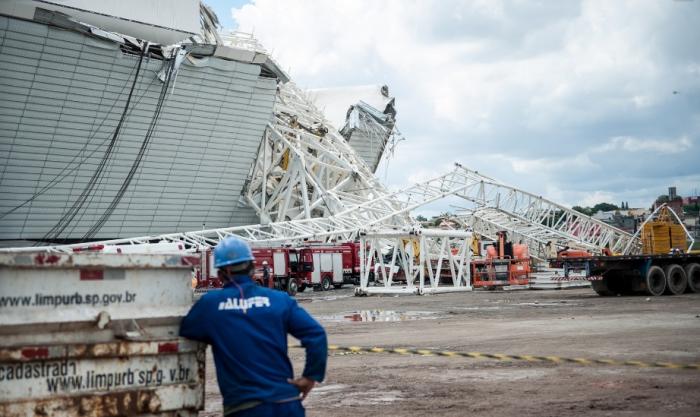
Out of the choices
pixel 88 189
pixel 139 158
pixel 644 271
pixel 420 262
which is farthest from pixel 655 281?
pixel 88 189

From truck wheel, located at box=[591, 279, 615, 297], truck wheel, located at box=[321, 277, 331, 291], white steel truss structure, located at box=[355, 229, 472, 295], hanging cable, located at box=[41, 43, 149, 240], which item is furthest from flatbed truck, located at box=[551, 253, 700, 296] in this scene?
hanging cable, located at box=[41, 43, 149, 240]

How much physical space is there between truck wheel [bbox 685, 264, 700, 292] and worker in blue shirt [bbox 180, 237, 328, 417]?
27866mm

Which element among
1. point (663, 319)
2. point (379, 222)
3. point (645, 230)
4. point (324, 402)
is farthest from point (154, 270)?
point (379, 222)

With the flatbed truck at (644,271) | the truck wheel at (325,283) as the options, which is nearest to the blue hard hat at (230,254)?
the flatbed truck at (644,271)

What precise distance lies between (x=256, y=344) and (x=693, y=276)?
28.6m

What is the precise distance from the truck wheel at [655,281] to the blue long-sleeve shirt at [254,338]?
85.7 ft

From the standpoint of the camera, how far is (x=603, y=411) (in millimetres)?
9516

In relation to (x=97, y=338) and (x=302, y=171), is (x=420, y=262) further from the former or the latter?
(x=97, y=338)

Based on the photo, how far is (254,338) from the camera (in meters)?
6.10

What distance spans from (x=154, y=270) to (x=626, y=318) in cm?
1668

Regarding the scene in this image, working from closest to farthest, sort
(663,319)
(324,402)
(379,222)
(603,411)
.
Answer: (603,411), (324,402), (663,319), (379,222)

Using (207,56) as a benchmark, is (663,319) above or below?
below

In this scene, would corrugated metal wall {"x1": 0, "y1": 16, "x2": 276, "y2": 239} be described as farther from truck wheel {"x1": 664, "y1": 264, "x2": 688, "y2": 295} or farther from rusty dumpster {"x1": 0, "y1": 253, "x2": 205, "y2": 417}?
rusty dumpster {"x1": 0, "y1": 253, "x2": 205, "y2": 417}

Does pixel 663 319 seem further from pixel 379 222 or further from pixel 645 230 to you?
pixel 379 222
